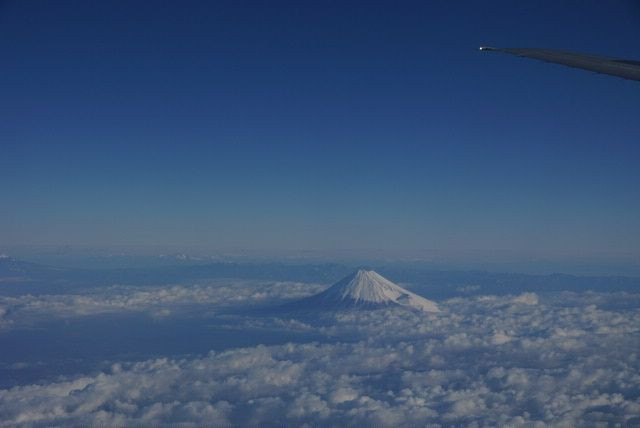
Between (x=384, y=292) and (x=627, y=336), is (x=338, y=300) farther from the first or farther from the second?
(x=627, y=336)

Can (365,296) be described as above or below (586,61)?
below

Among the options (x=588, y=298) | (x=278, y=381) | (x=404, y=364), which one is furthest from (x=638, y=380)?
(x=588, y=298)

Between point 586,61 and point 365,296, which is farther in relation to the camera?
point 365,296

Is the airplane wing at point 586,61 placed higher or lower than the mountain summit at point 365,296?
higher

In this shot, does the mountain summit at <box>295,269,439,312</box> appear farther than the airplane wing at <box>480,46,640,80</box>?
Yes

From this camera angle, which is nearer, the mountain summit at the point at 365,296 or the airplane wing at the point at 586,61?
the airplane wing at the point at 586,61

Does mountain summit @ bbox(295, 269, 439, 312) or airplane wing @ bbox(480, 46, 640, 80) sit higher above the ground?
airplane wing @ bbox(480, 46, 640, 80)
